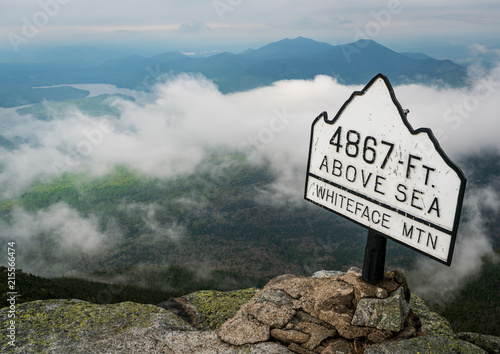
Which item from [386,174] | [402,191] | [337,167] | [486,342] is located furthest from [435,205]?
[486,342]

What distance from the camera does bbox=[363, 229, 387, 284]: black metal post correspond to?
9.62 m

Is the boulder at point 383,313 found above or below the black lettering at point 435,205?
below

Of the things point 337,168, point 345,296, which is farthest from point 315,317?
point 337,168

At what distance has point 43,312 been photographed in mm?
13922

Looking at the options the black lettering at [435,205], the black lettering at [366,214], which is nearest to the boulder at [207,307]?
the black lettering at [366,214]

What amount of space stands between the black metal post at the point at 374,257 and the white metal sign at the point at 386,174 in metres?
1.13

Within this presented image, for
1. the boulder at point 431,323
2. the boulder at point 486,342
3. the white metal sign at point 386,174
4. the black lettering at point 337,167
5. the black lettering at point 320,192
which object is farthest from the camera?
the boulder at point 431,323

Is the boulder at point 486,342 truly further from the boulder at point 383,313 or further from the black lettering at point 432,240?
the black lettering at point 432,240

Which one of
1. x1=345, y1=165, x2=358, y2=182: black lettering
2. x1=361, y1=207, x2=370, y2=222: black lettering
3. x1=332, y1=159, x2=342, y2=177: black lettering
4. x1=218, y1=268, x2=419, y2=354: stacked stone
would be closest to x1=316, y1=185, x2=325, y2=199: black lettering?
x1=332, y1=159, x2=342, y2=177: black lettering

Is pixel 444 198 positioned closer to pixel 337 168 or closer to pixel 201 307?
pixel 337 168

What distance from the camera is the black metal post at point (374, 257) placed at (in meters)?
9.62

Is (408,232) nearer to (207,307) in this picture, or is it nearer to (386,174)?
(386,174)

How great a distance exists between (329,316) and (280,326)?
1749mm

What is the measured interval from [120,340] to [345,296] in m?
8.76
